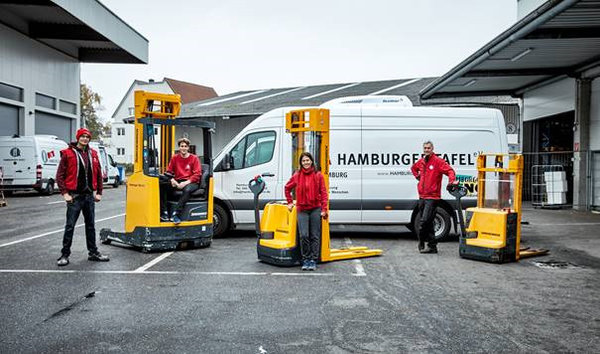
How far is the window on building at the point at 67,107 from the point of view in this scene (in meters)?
33.2

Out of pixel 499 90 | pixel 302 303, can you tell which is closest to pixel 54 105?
pixel 499 90

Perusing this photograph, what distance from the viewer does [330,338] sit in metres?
5.21

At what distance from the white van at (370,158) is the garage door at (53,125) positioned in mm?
22325

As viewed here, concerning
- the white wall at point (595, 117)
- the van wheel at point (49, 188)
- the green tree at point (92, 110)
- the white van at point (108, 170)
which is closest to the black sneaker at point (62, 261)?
the white wall at point (595, 117)

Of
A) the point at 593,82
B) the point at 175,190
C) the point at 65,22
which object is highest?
the point at 65,22

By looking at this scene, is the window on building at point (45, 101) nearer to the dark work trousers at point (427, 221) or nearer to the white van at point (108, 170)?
the white van at point (108, 170)

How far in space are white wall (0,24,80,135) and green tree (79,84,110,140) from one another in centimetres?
4495

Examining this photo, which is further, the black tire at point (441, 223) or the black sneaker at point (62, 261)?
the black tire at point (441, 223)

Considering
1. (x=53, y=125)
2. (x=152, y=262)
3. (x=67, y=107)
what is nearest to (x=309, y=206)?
(x=152, y=262)

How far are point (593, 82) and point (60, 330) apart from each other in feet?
61.2

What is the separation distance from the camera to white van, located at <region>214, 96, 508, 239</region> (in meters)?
11.7

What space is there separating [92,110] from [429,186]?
76972mm

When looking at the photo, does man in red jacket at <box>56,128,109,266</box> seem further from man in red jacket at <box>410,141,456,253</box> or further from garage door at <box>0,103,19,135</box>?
garage door at <box>0,103,19,135</box>

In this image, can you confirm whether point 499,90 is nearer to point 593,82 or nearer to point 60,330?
point 593,82
